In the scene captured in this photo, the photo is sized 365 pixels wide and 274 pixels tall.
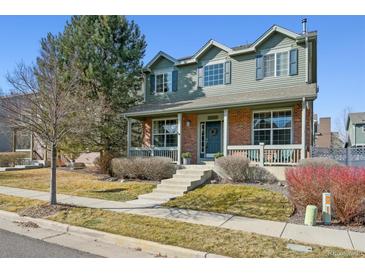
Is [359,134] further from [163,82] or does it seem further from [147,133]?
[147,133]

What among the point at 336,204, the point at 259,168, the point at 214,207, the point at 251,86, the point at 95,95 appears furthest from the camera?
the point at 95,95

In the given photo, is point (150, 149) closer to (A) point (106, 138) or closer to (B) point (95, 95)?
(A) point (106, 138)

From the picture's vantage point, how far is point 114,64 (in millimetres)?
16938

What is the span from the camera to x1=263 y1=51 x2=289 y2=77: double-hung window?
14055 mm

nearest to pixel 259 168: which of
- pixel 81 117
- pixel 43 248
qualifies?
pixel 81 117

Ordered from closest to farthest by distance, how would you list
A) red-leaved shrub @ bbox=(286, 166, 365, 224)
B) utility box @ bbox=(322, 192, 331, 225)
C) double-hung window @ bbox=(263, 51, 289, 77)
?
1. red-leaved shrub @ bbox=(286, 166, 365, 224)
2. utility box @ bbox=(322, 192, 331, 225)
3. double-hung window @ bbox=(263, 51, 289, 77)

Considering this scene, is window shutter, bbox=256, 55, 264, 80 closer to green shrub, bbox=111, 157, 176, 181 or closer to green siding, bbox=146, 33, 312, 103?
green siding, bbox=146, 33, 312, 103

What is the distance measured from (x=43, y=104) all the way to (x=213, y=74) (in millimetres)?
10560

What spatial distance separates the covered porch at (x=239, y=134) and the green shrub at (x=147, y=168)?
1.19 m

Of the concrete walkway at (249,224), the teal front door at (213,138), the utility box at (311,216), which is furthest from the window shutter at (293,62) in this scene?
the concrete walkway at (249,224)

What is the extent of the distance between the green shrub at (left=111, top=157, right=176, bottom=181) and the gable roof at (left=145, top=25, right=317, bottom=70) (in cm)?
718

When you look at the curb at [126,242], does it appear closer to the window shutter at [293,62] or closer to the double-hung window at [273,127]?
the double-hung window at [273,127]

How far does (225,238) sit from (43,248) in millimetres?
3637

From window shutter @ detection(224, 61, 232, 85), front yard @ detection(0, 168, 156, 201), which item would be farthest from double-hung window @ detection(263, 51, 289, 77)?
front yard @ detection(0, 168, 156, 201)
